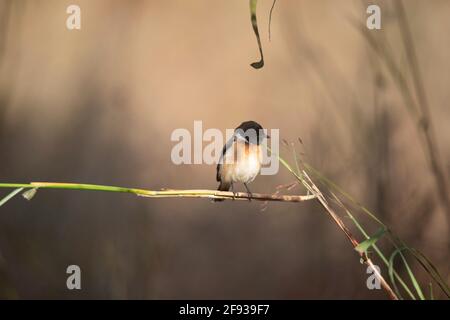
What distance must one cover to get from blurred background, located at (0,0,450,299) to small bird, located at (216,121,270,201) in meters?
0.44

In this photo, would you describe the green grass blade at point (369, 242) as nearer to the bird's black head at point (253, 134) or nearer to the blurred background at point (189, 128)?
the bird's black head at point (253, 134)

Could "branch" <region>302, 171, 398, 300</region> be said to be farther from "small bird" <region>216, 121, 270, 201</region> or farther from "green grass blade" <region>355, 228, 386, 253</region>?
"small bird" <region>216, 121, 270, 201</region>

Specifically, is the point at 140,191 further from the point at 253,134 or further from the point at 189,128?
the point at 189,128

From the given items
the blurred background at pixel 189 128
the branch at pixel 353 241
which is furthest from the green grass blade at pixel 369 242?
the blurred background at pixel 189 128

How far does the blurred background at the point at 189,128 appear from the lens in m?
2.07

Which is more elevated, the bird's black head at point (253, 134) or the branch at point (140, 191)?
the bird's black head at point (253, 134)

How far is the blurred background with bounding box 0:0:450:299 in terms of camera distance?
2074 mm

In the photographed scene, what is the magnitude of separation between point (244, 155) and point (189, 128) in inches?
21.5

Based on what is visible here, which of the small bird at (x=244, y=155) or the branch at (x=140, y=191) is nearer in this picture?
the branch at (x=140, y=191)

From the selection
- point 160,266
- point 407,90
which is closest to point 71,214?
point 160,266

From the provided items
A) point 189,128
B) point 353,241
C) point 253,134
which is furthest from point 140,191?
point 189,128

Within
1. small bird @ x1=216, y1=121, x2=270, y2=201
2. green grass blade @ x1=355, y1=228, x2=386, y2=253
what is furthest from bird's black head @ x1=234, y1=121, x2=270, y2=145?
green grass blade @ x1=355, y1=228, x2=386, y2=253

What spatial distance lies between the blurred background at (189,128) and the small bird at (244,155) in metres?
0.44

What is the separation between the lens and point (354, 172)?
2096 millimetres
